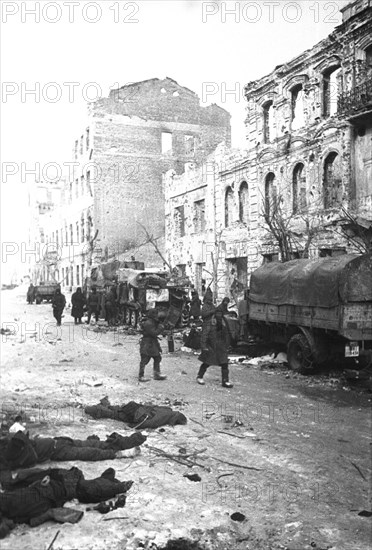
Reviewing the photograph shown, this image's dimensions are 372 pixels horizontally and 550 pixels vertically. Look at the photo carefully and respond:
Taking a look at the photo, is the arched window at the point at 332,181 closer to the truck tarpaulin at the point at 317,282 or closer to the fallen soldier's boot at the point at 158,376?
the truck tarpaulin at the point at 317,282

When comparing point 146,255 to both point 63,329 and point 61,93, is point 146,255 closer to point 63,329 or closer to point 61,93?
point 63,329

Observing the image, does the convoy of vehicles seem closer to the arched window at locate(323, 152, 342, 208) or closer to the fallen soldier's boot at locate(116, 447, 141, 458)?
Result: the fallen soldier's boot at locate(116, 447, 141, 458)

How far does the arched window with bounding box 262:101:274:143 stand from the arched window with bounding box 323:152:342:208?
175 inches

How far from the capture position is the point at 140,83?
41.4 meters

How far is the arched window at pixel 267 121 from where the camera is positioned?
24344 mm

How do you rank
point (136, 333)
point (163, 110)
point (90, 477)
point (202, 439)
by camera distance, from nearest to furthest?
point (90, 477) < point (202, 439) < point (136, 333) < point (163, 110)

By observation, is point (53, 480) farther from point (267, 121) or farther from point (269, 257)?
point (267, 121)

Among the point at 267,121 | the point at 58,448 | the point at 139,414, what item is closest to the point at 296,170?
the point at 267,121

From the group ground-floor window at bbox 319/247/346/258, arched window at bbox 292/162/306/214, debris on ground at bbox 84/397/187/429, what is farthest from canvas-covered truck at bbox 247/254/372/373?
arched window at bbox 292/162/306/214

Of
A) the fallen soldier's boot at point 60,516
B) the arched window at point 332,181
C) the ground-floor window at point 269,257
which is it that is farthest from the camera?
the ground-floor window at point 269,257

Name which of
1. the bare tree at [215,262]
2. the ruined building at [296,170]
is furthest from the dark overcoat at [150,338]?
the bare tree at [215,262]

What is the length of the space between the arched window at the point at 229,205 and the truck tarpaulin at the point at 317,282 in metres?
13.3

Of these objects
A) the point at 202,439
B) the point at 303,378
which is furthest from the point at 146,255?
the point at 202,439

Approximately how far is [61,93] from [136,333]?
29.9 feet
